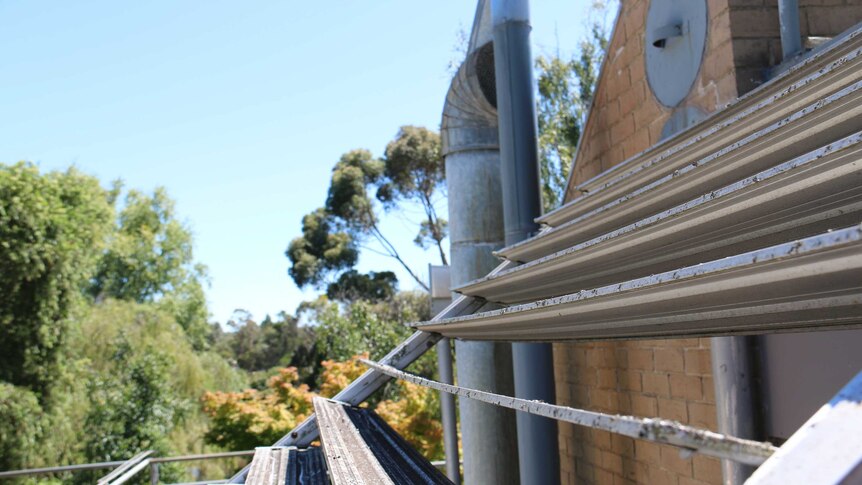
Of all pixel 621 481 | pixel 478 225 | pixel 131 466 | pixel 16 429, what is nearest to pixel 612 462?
pixel 621 481

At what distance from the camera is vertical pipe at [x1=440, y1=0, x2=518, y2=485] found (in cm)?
384

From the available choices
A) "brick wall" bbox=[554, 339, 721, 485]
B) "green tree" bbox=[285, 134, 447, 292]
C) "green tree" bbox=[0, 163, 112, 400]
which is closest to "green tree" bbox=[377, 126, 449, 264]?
"green tree" bbox=[285, 134, 447, 292]

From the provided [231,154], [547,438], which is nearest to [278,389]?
[547,438]

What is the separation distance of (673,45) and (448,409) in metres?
1.82

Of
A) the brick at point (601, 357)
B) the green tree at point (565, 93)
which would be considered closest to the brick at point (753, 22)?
the brick at point (601, 357)

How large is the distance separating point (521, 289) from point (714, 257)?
2.99 ft

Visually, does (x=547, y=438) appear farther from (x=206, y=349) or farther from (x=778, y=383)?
(x=206, y=349)

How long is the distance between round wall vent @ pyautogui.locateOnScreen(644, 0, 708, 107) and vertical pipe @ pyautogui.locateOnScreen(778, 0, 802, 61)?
0.33m

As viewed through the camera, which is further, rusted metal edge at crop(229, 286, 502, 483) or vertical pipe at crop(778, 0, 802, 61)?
rusted metal edge at crop(229, 286, 502, 483)

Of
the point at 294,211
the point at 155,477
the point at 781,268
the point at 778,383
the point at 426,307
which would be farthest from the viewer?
the point at 294,211

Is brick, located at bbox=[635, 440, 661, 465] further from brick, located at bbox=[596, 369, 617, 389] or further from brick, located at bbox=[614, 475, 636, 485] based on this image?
brick, located at bbox=[596, 369, 617, 389]

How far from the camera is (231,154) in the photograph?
2433cm

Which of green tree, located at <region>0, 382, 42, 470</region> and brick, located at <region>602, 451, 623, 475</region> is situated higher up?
brick, located at <region>602, 451, 623, 475</region>

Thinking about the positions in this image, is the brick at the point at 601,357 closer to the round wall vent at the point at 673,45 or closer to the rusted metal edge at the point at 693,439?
the round wall vent at the point at 673,45
